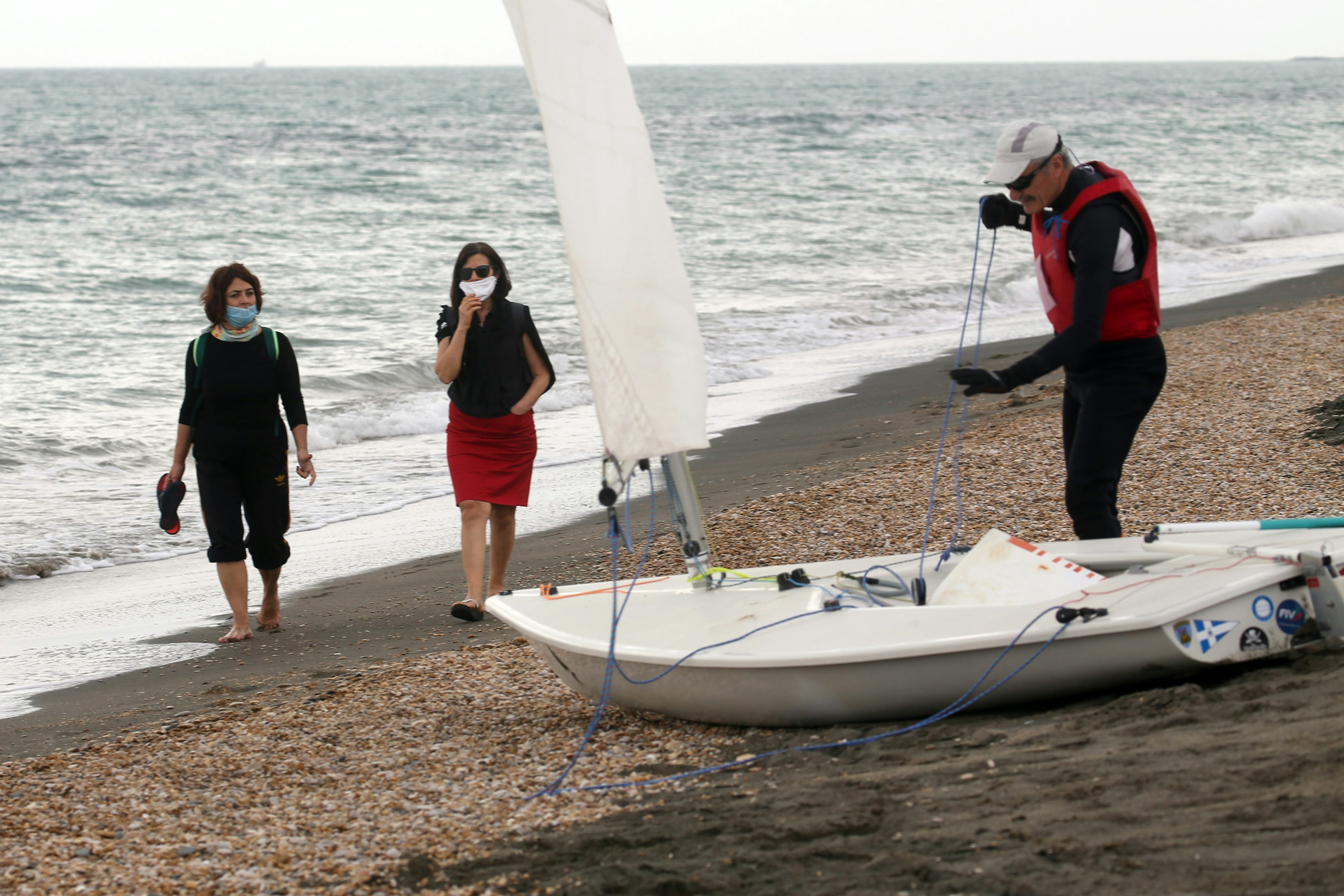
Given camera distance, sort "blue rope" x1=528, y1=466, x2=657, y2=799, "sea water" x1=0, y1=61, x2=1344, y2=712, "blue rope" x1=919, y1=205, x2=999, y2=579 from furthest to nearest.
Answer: "sea water" x1=0, y1=61, x2=1344, y2=712 < "blue rope" x1=919, y1=205, x2=999, y2=579 < "blue rope" x1=528, y1=466, x2=657, y2=799

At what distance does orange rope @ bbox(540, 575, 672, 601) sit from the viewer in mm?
4145

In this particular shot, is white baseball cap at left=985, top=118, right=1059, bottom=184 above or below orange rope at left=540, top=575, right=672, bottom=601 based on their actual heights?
above

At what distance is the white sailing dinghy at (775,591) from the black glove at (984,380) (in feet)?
1.52

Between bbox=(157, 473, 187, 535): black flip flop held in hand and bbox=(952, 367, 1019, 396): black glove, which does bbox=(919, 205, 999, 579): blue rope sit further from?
bbox=(157, 473, 187, 535): black flip flop held in hand

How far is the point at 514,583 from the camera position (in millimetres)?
6043

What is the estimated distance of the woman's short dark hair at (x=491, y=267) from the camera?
5297 millimetres

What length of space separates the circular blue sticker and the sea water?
450 cm

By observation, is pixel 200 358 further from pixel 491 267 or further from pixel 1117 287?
pixel 1117 287

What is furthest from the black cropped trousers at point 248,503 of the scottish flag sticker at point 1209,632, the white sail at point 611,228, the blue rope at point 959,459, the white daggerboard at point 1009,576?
the scottish flag sticker at point 1209,632

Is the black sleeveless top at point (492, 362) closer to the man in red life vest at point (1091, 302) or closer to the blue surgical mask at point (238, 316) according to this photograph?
the blue surgical mask at point (238, 316)

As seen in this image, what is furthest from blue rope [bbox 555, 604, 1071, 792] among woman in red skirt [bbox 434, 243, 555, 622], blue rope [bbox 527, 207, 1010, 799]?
woman in red skirt [bbox 434, 243, 555, 622]

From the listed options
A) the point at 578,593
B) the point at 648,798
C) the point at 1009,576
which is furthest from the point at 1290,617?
the point at 578,593

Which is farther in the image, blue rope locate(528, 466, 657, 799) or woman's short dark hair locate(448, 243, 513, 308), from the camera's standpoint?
woman's short dark hair locate(448, 243, 513, 308)

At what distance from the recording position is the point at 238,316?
212 inches
